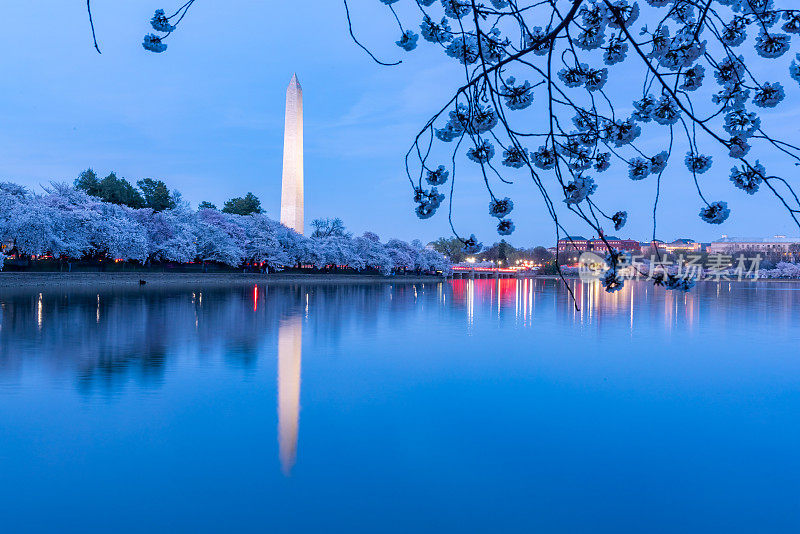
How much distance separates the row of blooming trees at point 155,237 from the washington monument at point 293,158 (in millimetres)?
2422

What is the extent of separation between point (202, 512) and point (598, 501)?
3.86m

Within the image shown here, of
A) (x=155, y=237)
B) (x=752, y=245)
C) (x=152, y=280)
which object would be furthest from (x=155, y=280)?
(x=752, y=245)

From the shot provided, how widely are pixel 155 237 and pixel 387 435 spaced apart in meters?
57.7

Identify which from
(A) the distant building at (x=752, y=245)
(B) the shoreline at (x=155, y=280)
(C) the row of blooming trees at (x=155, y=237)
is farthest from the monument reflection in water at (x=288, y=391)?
(A) the distant building at (x=752, y=245)

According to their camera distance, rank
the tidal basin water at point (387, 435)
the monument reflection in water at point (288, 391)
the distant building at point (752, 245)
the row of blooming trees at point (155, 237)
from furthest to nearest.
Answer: the distant building at point (752, 245) < the row of blooming trees at point (155, 237) < the monument reflection in water at point (288, 391) < the tidal basin water at point (387, 435)

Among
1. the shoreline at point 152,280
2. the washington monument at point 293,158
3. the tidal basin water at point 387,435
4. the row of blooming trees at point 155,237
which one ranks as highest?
the washington monument at point 293,158

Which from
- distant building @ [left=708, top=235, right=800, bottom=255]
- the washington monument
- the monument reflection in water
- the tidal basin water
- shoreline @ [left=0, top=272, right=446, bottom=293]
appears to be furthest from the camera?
distant building @ [left=708, top=235, right=800, bottom=255]

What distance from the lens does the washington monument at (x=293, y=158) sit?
61906 mm

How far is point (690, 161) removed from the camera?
424cm

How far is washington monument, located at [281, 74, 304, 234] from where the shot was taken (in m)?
61.9

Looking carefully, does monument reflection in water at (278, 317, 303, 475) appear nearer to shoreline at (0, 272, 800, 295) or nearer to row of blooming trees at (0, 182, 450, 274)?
shoreline at (0, 272, 800, 295)

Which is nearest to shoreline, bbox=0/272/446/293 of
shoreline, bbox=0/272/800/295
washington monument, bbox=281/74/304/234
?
shoreline, bbox=0/272/800/295

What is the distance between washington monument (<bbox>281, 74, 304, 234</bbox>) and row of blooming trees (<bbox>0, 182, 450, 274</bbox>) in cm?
242

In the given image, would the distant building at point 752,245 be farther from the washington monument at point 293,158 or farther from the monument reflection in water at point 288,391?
the monument reflection in water at point 288,391
